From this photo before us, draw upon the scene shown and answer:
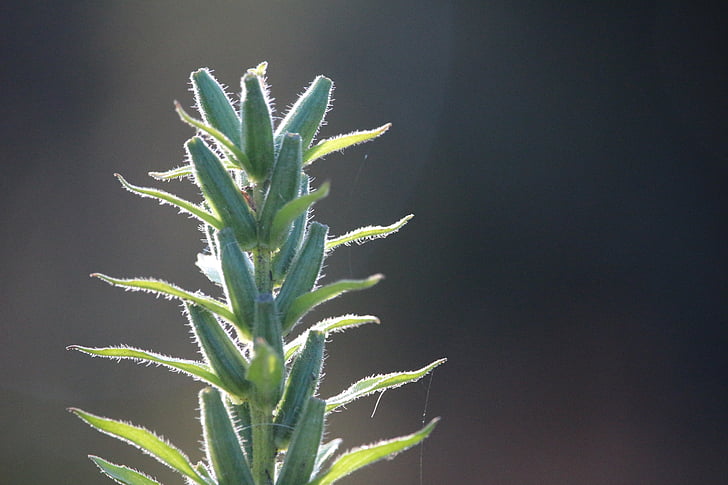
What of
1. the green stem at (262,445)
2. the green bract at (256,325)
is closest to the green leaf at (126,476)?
the green bract at (256,325)

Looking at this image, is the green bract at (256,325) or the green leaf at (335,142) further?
the green leaf at (335,142)

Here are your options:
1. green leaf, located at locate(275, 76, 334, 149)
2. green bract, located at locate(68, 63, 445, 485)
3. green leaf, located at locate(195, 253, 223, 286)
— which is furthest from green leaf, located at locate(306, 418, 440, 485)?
green leaf, located at locate(275, 76, 334, 149)

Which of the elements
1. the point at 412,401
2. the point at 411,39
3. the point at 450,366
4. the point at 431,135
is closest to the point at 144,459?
the point at 412,401

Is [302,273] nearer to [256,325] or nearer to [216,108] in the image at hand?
[256,325]

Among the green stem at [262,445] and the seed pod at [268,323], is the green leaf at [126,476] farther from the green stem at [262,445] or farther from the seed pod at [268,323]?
the seed pod at [268,323]

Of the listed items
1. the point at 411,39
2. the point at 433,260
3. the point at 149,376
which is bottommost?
the point at 149,376

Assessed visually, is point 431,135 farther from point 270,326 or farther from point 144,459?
point 270,326
